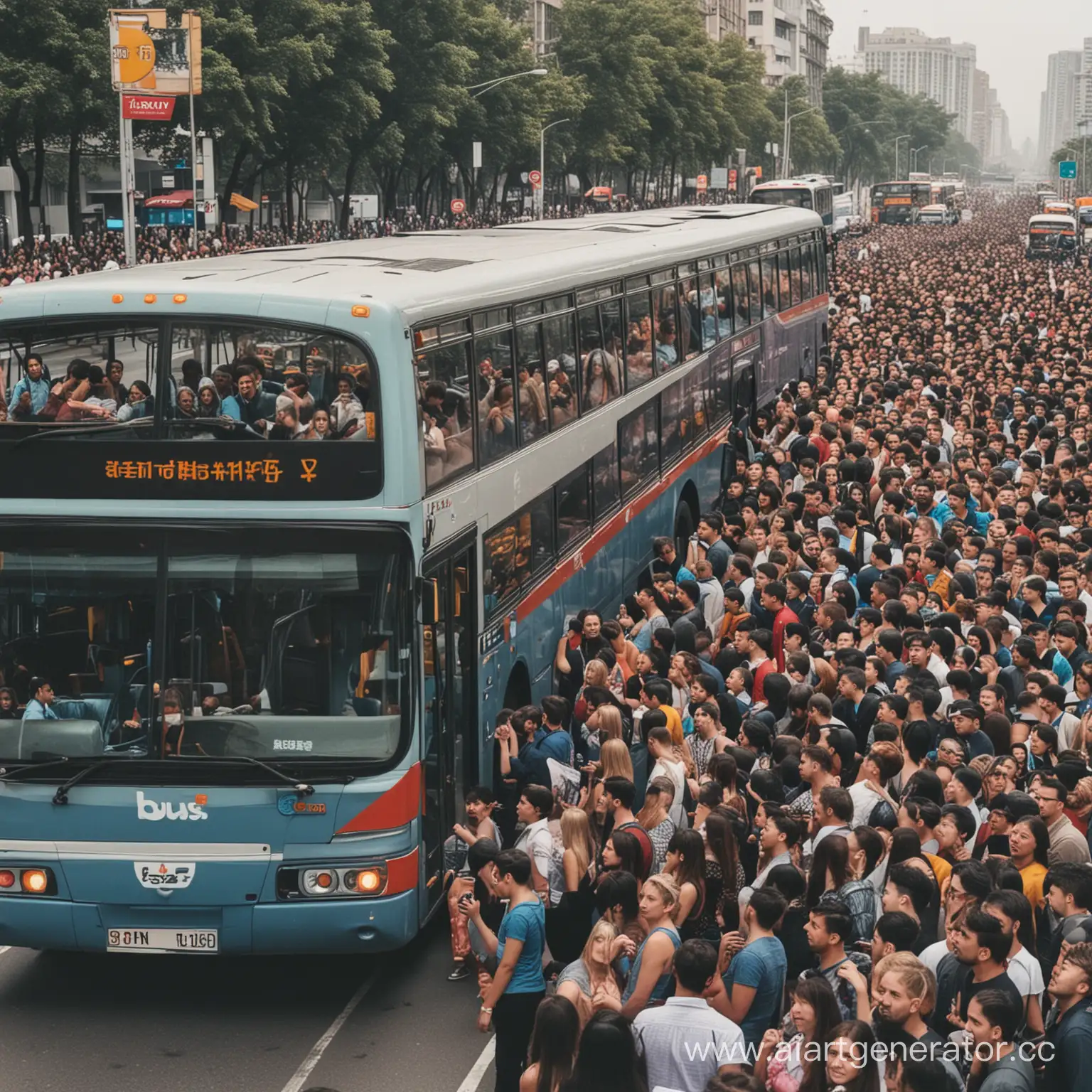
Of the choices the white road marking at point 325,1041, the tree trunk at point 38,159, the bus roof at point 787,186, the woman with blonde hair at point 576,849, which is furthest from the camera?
the bus roof at point 787,186

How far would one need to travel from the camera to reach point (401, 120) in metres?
63.0

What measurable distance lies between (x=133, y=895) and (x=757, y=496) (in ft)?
29.2

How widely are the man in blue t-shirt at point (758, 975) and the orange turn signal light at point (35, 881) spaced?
322 centimetres

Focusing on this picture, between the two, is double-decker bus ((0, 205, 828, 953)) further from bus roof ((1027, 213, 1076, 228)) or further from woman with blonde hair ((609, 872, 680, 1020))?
bus roof ((1027, 213, 1076, 228))

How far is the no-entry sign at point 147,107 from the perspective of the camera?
38219 mm

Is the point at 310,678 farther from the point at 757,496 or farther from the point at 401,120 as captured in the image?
the point at 401,120

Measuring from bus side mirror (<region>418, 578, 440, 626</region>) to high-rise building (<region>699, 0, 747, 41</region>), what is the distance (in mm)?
142094

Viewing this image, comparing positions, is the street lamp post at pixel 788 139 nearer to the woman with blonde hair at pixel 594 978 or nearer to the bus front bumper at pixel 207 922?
the bus front bumper at pixel 207 922

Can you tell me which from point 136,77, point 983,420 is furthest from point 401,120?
point 983,420

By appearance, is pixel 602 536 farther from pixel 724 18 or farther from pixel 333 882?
pixel 724 18

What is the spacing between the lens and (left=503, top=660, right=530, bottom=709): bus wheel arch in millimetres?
11109

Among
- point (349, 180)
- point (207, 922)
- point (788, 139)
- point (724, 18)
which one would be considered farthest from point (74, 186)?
point (724, 18)

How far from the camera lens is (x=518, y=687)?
11.3 m

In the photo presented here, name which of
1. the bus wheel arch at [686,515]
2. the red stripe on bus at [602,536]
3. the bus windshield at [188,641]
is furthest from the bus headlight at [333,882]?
the bus wheel arch at [686,515]
